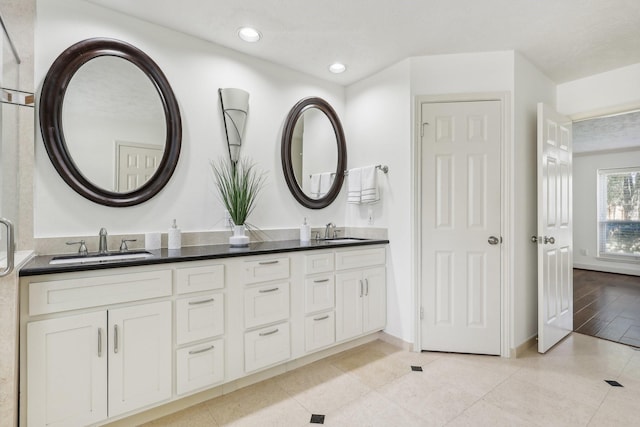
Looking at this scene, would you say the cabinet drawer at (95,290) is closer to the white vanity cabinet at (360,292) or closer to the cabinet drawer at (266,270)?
the cabinet drawer at (266,270)

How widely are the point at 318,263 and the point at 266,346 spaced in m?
0.68

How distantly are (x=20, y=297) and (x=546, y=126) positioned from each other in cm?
364

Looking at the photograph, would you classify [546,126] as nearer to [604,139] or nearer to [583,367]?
[583,367]

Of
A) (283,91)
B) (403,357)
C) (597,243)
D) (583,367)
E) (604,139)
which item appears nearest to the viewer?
(583,367)

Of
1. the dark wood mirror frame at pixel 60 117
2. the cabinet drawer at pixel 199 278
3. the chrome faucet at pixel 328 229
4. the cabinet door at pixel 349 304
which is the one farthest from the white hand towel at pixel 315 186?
the cabinet drawer at pixel 199 278

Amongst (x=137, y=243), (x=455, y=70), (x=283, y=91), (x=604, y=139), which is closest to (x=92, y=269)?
(x=137, y=243)

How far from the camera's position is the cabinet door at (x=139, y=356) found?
159 centimetres

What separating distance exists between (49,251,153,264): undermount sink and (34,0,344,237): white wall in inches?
6.9

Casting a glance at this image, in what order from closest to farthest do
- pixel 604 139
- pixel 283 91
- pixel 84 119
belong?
pixel 84 119 → pixel 283 91 → pixel 604 139

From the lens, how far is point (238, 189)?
2.43 metres

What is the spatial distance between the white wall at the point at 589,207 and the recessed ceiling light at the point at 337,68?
6.09 m

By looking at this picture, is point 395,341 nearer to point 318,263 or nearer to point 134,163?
point 318,263

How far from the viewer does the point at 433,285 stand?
2.65 metres

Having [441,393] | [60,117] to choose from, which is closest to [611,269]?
[441,393]
